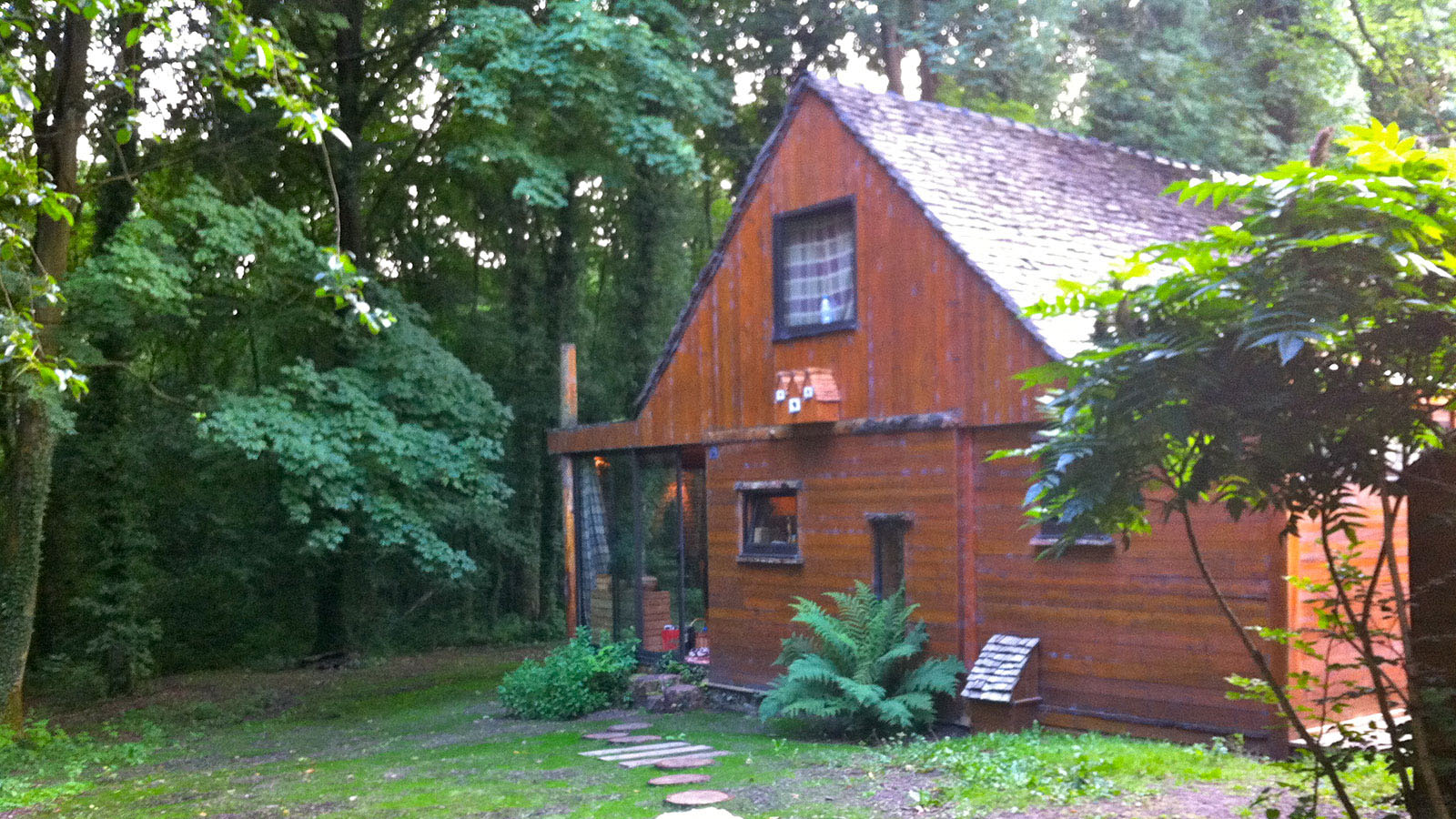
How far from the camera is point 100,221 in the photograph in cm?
1895

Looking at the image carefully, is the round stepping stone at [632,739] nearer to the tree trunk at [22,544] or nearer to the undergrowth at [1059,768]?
the undergrowth at [1059,768]

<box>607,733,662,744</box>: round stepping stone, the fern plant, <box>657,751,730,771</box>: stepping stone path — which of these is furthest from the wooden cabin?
<box>657,751,730,771</box>: stepping stone path

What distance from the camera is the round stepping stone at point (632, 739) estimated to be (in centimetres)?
1280

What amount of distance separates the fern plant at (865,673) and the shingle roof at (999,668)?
0.63ft

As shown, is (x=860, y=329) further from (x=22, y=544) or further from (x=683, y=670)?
(x=22, y=544)

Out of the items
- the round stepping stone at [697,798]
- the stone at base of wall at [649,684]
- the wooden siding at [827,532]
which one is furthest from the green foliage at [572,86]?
the round stepping stone at [697,798]

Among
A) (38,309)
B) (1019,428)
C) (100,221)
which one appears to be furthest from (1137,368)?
(100,221)

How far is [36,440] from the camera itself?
589 inches

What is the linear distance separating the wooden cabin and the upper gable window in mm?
29

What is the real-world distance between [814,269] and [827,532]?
2959 mm

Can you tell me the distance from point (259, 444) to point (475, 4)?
8.75m

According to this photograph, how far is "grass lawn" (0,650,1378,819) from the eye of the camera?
7953mm

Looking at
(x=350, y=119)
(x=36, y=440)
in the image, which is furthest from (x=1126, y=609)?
(x=350, y=119)

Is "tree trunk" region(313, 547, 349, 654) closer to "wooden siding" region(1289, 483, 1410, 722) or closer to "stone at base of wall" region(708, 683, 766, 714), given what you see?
A: "stone at base of wall" region(708, 683, 766, 714)
